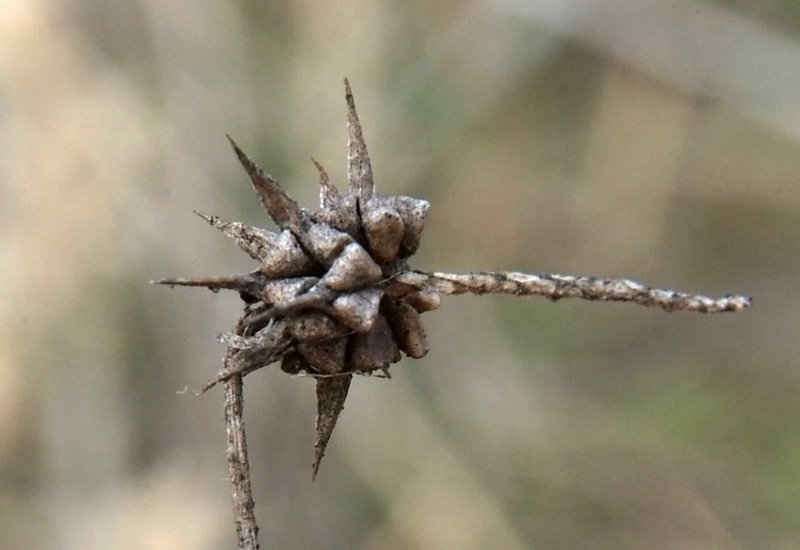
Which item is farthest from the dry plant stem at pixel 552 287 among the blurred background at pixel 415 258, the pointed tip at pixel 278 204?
the blurred background at pixel 415 258

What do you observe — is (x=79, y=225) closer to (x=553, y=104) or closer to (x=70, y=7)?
(x=70, y=7)

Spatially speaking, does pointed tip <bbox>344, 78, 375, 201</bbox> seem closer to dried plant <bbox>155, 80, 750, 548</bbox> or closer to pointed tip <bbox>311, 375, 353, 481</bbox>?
dried plant <bbox>155, 80, 750, 548</bbox>

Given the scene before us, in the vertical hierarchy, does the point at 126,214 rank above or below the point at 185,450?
above

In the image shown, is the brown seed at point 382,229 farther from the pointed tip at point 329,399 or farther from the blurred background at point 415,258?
the blurred background at point 415,258


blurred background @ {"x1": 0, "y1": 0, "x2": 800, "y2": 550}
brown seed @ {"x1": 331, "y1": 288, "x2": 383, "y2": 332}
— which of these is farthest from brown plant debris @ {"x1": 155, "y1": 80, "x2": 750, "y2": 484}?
blurred background @ {"x1": 0, "y1": 0, "x2": 800, "y2": 550}

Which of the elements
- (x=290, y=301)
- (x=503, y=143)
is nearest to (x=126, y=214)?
(x=503, y=143)

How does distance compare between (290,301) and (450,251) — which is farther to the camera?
(450,251)

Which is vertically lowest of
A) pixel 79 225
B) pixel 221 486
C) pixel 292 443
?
pixel 221 486

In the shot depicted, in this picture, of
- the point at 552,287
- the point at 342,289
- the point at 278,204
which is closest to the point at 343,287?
the point at 342,289
